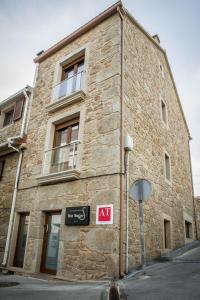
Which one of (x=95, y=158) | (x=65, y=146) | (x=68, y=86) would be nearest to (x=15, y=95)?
(x=68, y=86)

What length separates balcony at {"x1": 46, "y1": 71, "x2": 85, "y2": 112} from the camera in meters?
7.86

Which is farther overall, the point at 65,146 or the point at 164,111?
the point at 164,111

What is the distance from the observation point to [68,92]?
8.73m

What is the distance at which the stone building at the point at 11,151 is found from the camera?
873 centimetres

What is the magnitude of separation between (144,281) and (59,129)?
560 cm

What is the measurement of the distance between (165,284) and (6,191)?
6.89m

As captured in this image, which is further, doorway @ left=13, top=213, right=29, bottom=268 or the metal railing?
doorway @ left=13, top=213, right=29, bottom=268

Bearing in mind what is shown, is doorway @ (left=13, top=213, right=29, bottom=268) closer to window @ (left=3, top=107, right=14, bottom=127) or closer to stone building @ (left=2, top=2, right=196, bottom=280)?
stone building @ (left=2, top=2, right=196, bottom=280)

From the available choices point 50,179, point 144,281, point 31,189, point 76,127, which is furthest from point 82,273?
point 76,127

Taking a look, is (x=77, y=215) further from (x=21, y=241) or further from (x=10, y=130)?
(x=10, y=130)

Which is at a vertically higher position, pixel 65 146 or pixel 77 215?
pixel 65 146

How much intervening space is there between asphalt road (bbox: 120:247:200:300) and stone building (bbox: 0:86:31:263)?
5175 millimetres

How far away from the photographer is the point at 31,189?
8141 millimetres

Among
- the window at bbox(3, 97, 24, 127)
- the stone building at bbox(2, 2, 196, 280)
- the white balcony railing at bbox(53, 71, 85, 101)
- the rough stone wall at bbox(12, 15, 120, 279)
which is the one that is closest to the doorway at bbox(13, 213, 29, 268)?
the stone building at bbox(2, 2, 196, 280)
